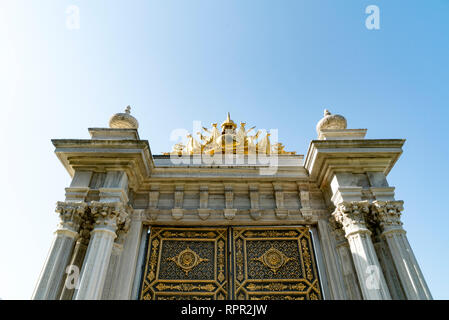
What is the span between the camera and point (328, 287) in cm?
725

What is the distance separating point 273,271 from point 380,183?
A: 10.5 feet

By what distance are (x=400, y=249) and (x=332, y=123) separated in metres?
3.63

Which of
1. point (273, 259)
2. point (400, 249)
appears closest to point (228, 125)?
point (273, 259)

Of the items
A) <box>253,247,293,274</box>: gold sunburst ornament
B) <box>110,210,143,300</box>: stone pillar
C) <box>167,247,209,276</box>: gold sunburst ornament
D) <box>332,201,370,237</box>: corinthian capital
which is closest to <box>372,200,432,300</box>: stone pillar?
<box>332,201,370,237</box>: corinthian capital

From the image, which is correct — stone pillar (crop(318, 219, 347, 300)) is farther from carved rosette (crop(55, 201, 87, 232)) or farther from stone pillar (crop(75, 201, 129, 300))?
carved rosette (crop(55, 201, 87, 232))

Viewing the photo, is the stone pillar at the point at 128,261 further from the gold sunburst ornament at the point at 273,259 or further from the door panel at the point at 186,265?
the gold sunburst ornament at the point at 273,259

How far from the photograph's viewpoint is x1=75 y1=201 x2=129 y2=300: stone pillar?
6.20 m

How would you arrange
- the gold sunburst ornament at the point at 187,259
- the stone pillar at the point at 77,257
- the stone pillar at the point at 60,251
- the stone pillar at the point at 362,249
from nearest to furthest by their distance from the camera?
the stone pillar at the point at 362,249
the stone pillar at the point at 60,251
the stone pillar at the point at 77,257
the gold sunburst ornament at the point at 187,259

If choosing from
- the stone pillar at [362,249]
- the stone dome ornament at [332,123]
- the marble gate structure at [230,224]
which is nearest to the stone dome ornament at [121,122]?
the marble gate structure at [230,224]

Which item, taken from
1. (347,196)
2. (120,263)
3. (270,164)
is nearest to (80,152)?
(120,263)

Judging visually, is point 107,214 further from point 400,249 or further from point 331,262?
point 400,249

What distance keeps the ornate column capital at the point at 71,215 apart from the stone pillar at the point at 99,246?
26 centimetres

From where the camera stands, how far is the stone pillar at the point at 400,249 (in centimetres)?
618
